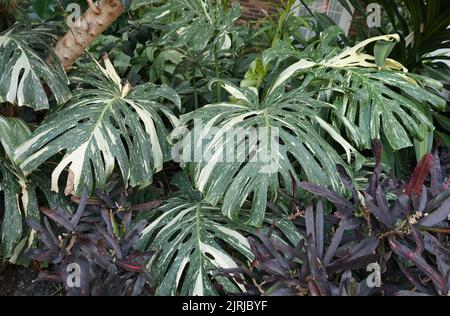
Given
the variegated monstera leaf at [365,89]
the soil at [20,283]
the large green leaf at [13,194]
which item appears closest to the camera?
the large green leaf at [13,194]

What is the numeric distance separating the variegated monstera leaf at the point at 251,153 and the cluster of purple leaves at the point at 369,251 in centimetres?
9

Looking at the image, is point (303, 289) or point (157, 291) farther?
point (157, 291)

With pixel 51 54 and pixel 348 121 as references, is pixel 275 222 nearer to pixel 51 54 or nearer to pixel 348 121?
pixel 348 121

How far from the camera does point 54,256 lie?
33.9 inches

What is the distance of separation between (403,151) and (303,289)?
102 cm

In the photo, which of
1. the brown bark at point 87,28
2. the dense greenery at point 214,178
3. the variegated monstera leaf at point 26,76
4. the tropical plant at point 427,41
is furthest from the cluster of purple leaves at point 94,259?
the tropical plant at point 427,41

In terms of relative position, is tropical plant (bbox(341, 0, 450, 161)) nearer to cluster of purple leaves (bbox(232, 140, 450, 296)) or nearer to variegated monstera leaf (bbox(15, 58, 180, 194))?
cluster of purple leaves (bbox(232, 140, 450, 296))

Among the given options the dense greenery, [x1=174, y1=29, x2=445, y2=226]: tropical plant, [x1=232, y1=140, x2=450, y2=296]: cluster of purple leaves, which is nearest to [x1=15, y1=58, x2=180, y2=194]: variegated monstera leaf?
the dense greenery

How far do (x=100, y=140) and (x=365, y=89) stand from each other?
2.63 feet

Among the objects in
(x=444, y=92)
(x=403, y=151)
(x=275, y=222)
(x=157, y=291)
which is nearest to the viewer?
(x=157, y=291)

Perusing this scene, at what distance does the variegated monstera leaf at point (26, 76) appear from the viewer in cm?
110

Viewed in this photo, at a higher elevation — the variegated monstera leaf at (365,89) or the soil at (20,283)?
the variegated monstera leaf at (365,89)

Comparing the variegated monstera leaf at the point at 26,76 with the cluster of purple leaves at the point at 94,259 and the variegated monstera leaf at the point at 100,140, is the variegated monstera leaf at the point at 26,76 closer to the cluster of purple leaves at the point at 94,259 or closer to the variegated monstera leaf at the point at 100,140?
the variegated monstera leaf at the point at 100,140
